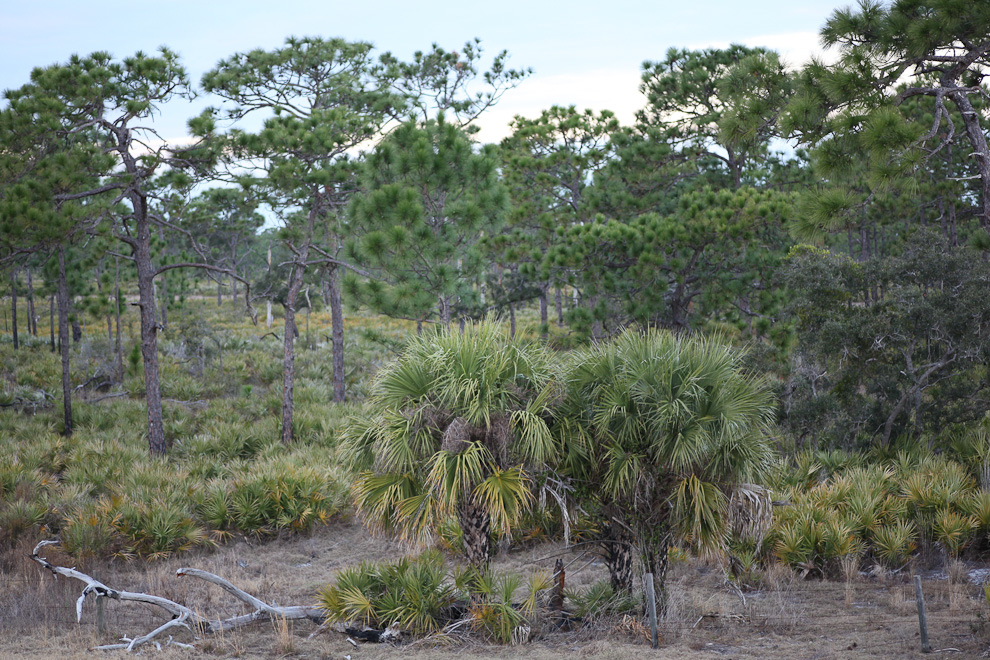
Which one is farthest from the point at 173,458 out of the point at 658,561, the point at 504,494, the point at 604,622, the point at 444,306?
the point at 658,561

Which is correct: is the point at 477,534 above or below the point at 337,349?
below

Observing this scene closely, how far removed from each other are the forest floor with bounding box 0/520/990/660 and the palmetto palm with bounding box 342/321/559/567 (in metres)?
1.35

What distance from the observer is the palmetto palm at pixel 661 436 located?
835cm

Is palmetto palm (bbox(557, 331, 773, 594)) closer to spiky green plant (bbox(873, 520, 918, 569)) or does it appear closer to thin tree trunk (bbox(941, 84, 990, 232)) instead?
spiky green plant (bbox(873, 520, 918, 569))

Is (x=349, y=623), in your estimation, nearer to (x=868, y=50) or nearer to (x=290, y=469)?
(x=290, y=469)

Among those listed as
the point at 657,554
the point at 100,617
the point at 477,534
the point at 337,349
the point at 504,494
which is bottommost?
the point at 100,617

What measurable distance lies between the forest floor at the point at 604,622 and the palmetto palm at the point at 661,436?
3.46 feet

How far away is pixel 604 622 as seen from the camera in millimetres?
8867

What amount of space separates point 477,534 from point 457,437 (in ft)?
4.26

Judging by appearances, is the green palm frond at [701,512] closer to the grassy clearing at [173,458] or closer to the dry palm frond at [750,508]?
the dry palm frond at [750,508]

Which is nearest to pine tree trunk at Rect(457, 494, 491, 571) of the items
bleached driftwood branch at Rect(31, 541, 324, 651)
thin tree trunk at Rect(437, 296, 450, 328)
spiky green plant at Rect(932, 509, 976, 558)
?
bleached driftwood branch at Rect(31, 541, 324, 651)

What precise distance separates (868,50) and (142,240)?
658 inches

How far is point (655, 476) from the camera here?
347 inches

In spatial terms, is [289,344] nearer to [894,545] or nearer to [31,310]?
[894,545]
